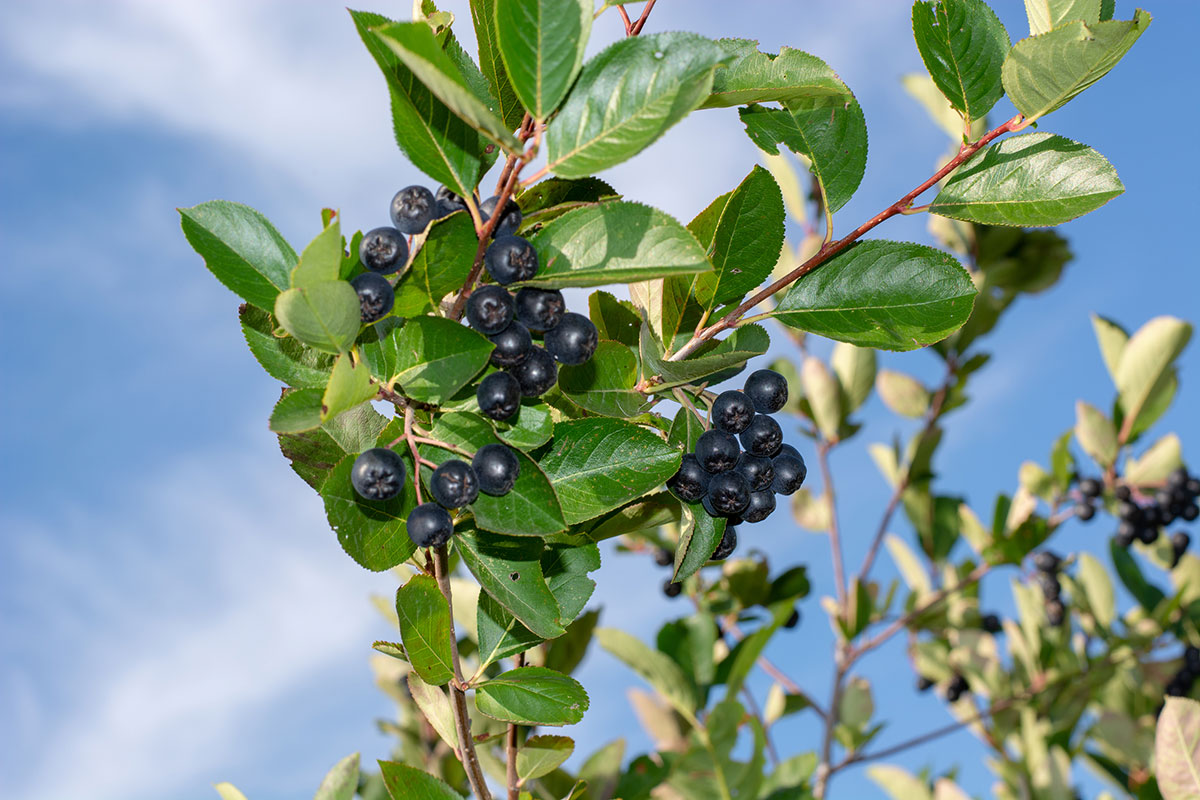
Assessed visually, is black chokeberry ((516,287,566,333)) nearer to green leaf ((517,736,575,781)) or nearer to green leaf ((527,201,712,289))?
green leaf ((527,201,712,289))

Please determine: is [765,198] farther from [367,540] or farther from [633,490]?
[367,540]

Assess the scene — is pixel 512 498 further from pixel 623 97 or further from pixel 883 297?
pixel 883 297

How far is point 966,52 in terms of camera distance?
58.2 inches

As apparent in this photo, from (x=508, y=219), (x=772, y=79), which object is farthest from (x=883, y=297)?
(x=508, y=219)


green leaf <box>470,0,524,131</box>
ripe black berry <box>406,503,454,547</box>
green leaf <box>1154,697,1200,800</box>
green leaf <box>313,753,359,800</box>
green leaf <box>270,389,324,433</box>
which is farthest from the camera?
green leaf <box>1154,697,1200,800</box>

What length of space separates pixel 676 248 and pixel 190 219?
2.13 feet

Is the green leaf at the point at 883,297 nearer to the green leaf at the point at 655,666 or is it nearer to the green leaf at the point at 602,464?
the green leaf at the point at 602,464

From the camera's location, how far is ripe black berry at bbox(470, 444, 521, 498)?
49.0 inches

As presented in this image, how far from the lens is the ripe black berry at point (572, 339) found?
130 centimetres

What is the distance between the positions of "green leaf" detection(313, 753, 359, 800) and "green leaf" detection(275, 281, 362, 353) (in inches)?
32.2

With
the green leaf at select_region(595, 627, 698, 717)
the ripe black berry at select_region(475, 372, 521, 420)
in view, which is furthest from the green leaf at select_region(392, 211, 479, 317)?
the green leaf at select_region(595, 627, 698, 717)

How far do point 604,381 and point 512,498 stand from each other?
0.30m

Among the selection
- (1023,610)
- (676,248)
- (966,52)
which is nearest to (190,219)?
(676,248)

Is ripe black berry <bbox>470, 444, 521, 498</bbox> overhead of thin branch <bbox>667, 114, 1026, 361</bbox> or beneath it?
beneath
